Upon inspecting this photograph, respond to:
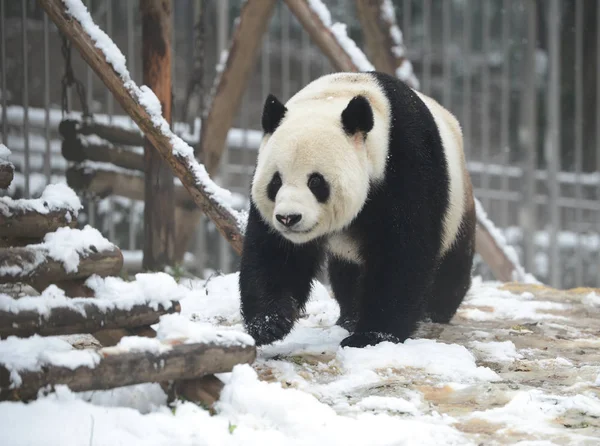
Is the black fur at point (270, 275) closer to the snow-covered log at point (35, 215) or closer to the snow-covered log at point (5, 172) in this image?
the snow-covered log at point (35, 215)

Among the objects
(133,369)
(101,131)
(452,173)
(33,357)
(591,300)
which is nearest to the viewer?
(33,357)

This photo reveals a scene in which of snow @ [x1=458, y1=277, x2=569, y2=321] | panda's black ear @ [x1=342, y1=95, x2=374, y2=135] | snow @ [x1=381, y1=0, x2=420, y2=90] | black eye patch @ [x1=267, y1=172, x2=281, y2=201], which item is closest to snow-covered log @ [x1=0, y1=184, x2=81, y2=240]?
black eye patch @ [x1=267, y1=172, x2=281, y2=201]

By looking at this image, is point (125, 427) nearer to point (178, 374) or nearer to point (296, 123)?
point (178, 374)

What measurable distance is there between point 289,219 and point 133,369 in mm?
1073

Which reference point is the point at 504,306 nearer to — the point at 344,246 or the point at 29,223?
the point at 344,246

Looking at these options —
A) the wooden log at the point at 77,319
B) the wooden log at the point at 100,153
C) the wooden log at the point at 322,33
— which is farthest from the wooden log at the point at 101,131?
the wooden log at the point at 77,319

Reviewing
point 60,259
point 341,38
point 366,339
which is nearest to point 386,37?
point 341,38

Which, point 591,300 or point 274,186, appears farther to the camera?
point 591,300

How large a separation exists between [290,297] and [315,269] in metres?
0.20

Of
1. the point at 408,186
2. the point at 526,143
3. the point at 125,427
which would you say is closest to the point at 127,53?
the point at 526,143

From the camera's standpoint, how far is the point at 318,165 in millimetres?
3590

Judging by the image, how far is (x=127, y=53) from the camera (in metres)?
7.48

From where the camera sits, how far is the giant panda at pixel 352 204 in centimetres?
363

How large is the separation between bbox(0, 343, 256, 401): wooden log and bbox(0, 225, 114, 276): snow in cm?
49
